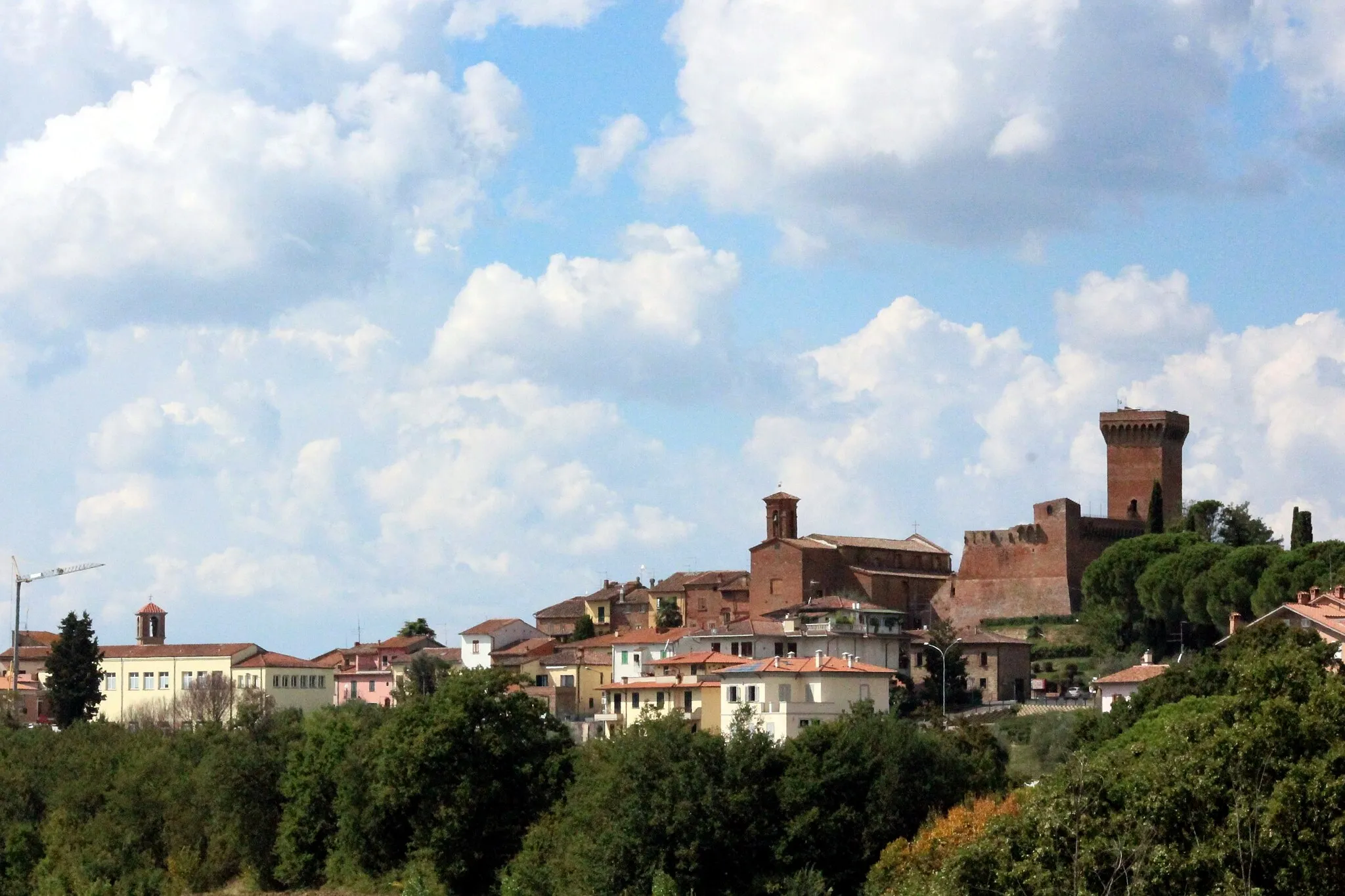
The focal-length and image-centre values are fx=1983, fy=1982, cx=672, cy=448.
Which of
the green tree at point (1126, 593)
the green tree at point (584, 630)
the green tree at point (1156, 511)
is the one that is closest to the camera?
the green tree at point (1126, 593)

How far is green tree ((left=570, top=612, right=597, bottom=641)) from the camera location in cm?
8938

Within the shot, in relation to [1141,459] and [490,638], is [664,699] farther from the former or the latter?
[1141,459]

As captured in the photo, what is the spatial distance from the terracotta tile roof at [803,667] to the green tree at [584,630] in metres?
25.8

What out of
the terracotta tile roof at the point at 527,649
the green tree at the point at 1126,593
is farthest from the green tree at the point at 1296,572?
the terracotta tile roof at the point at 527,649

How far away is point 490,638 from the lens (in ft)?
297

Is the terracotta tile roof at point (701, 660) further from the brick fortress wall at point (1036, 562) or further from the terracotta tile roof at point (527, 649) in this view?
the brick fortress wall at point (1036, 562)

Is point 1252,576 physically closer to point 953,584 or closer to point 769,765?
point 953,584

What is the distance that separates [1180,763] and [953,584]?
61.2m

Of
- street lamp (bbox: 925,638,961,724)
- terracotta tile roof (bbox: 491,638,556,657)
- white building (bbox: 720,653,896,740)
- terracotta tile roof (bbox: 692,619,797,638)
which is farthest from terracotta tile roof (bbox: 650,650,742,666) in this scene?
terracotta tile roof (bbox: 491,638,556,657)

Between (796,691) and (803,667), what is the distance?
4.63 ft

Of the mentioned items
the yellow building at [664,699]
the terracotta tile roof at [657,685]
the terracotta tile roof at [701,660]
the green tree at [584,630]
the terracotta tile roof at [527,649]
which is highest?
the green tree at [584,630]

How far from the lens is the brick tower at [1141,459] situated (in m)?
95.4

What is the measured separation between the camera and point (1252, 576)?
230ft

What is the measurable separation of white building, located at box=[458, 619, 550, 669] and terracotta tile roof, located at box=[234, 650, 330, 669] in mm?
7017
